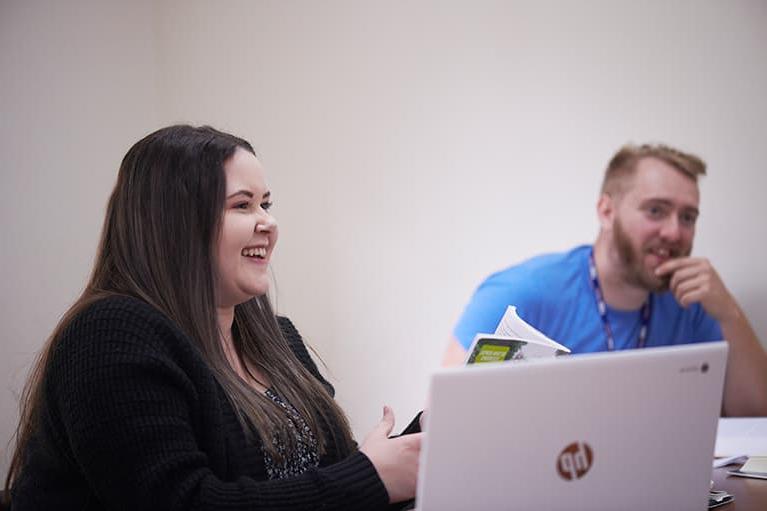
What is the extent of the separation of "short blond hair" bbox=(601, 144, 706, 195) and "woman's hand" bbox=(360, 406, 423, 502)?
1363 mm

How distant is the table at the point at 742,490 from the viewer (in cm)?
129

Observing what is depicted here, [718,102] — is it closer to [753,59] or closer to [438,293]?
[753,59]

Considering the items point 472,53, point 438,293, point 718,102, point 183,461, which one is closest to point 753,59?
point 718,102

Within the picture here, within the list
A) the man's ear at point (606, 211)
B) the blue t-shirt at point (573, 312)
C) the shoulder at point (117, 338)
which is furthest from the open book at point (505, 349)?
the man's ear at point (606, 211)

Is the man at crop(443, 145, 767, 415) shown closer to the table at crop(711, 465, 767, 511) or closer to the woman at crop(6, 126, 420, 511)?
the table at crop(711, 465, 767, 511)

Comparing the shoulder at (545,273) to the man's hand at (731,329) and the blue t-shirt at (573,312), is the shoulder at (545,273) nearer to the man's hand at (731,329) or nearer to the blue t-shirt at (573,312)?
the blue t-shirt at (573,312)

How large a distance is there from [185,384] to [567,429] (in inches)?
23.6

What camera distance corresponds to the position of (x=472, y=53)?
9.11 feet

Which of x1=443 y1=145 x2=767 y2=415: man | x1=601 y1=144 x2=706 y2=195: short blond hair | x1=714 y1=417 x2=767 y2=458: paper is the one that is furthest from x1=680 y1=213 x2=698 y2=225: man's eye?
x1=714 y1=417 x2=767 y2=458: paper

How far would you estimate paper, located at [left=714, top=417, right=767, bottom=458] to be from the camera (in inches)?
66.4

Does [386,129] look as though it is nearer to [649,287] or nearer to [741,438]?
[649,287]

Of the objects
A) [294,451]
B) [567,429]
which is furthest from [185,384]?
[567,429]

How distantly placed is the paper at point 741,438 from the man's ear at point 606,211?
649 millimetres

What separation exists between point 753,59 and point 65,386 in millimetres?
1912
